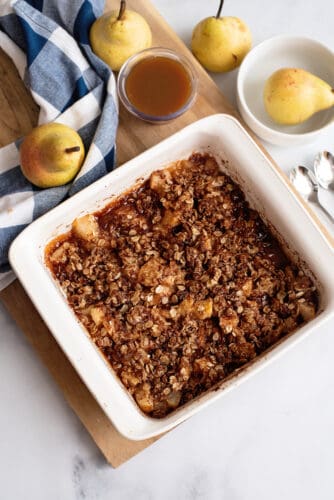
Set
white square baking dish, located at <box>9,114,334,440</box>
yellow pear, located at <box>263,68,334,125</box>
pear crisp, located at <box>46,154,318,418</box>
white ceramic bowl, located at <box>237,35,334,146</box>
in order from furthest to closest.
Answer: white ceramic bowl, located at <box>237,35,334,146</box> < yellow pear, located at <box>263,68,334,125</box> < pear crisp, located at <box>46,154,318,418</box> < white square baking dish, located at <box>9,114,334,440</box>

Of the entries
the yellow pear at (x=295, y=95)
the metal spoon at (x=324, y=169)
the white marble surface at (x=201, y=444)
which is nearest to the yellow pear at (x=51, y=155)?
the white marble surface at (x=201, y=444)

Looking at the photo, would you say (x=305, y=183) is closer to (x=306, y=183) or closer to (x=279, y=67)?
(x=306, y=183)

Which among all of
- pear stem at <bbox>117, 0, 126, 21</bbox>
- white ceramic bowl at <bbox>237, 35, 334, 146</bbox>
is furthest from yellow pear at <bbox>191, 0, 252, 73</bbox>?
pear stem at <bbox>117, 0, 126, 21</bbox>

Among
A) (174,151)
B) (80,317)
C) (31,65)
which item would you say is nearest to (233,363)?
(80,317)

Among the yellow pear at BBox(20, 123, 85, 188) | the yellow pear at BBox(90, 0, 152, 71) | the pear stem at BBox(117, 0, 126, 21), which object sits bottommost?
the yellow pear at BBox(20, 123, 85, 188)

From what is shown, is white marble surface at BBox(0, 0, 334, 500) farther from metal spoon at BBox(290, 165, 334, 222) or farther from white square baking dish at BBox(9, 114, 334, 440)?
metal spoon at BBox(290, 165, 334, 222)

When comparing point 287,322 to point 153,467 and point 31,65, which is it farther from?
point 31,65
